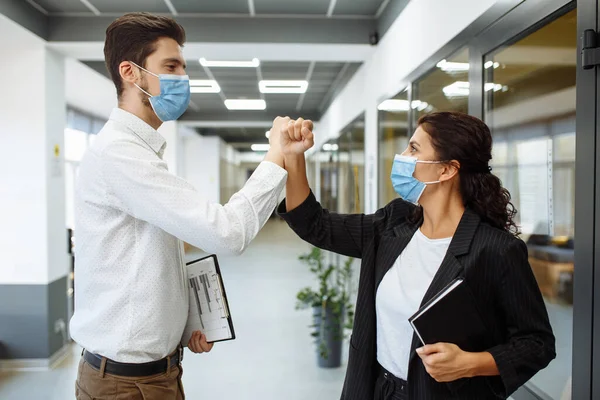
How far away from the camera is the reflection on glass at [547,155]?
1.70 meters

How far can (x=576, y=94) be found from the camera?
61.0 inches

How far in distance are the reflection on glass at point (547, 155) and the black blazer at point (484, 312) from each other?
1.89 feet

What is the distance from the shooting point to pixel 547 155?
1841 millimetres

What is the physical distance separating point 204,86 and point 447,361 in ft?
23.4

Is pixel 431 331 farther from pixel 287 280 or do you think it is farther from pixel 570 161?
pixel 287 280

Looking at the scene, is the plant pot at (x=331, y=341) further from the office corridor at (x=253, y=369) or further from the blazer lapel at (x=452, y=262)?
the blazer lapel at (x=452, y=262)

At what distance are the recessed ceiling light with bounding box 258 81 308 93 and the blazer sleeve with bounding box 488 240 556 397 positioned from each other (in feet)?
21.7

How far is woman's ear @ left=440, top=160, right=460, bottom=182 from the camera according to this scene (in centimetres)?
143

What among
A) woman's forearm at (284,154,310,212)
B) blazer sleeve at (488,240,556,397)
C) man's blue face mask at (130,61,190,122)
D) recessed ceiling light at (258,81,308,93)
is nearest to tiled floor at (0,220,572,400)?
blazer sleeve at (488,240,556,397)

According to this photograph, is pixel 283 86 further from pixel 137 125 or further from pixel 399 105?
pixel 137 125

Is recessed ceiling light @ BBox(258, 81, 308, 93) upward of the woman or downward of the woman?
upward

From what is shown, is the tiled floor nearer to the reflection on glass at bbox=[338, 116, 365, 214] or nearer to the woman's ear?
the woman's ear

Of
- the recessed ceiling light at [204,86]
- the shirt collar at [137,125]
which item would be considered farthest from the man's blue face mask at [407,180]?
the recessed ceiling light at [204,86]

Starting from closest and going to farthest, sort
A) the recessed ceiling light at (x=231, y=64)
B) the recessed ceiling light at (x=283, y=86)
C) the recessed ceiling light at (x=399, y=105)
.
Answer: the recessed ceiling light at (x=399, y=105)
the recessed ceiling light at (x=231, y=64)
the recessed ceiling light at (x=283, y=86)
